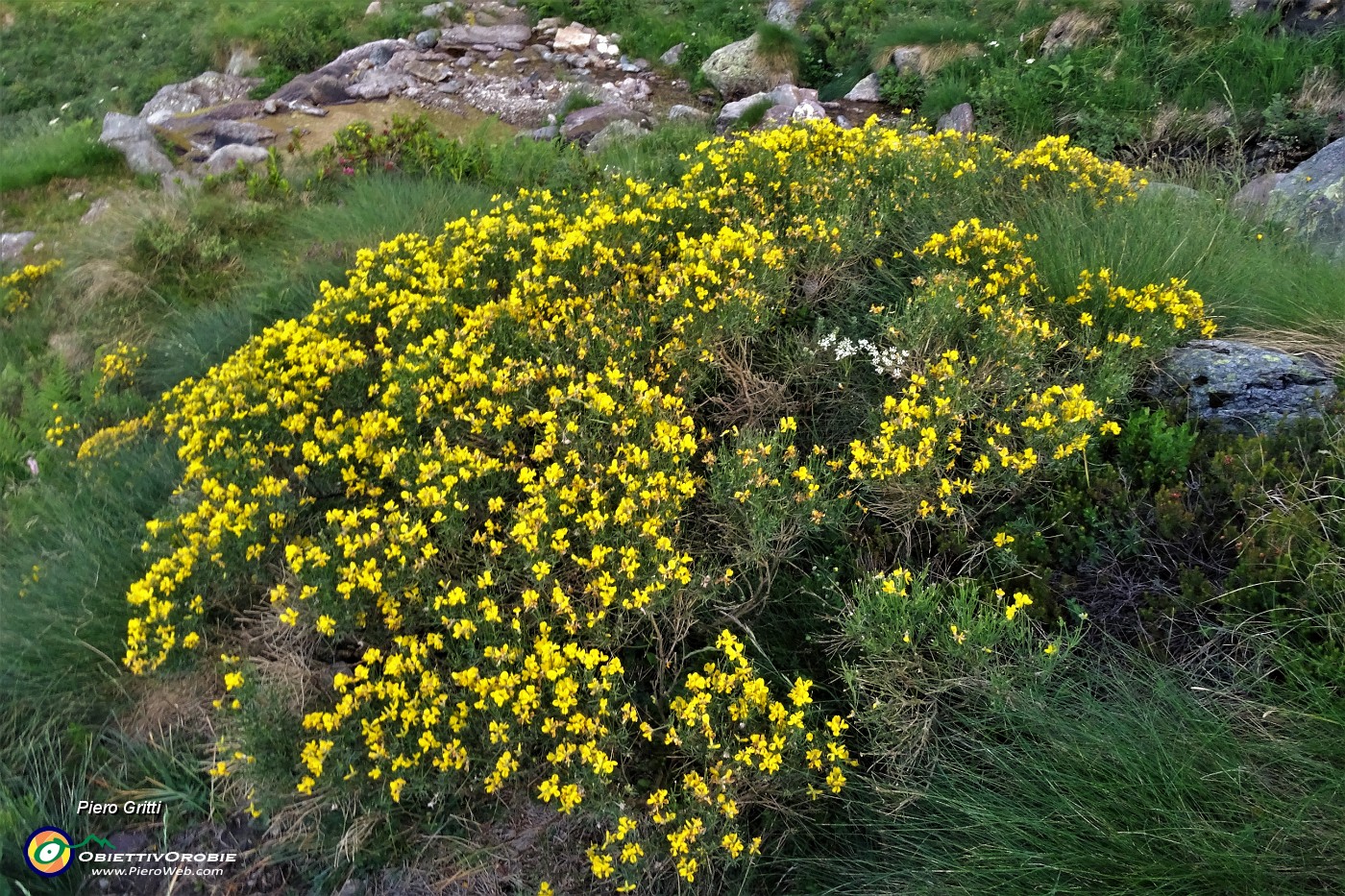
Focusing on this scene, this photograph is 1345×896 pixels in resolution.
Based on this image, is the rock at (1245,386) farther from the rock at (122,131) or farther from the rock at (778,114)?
the rock at (122,131)

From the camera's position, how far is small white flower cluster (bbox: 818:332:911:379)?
3.37 m

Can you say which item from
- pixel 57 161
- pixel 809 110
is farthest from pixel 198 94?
pixel 809 110

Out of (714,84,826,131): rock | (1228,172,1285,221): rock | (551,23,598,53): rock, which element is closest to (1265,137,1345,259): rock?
(1228,172,1285,221): rock

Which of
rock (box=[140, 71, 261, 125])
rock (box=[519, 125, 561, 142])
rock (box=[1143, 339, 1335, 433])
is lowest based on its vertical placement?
rock (box=[140, 71, 261, 125])

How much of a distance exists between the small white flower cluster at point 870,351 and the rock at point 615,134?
4.25m

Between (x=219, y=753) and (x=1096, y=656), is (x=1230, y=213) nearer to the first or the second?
(x=1096, y=656)

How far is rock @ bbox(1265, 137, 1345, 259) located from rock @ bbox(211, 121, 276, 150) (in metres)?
9.23

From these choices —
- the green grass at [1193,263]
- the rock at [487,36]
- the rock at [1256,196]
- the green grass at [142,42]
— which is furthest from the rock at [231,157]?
the rock at [1256,196]

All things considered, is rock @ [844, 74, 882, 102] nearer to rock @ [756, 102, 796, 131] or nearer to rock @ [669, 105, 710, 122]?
rock @ [756, 102, 796, 131]

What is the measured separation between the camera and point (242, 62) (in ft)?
41.9

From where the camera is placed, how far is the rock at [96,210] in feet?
24.2

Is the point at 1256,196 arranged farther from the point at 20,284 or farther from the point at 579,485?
the point at 20,284

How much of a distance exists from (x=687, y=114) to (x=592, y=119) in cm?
106

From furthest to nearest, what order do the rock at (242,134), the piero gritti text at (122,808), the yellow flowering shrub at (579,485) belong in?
the rock at (242,134), the piero gritti text at (122,808), the yellow flowering shrub at (579,485)
